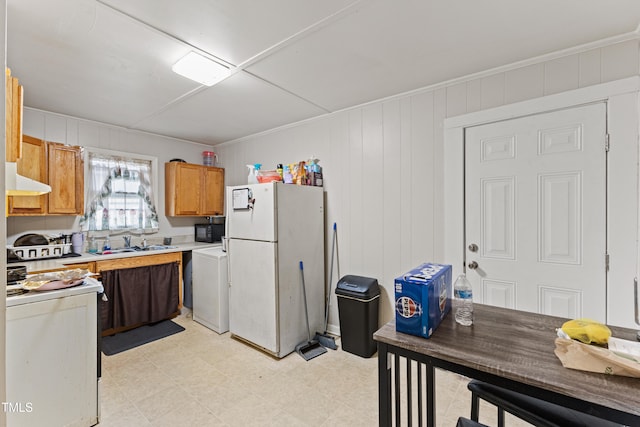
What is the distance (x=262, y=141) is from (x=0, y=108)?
134 inches

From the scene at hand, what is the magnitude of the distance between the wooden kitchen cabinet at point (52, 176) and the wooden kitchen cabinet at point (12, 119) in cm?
153

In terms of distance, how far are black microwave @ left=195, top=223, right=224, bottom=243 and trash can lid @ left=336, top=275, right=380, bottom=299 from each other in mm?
2303

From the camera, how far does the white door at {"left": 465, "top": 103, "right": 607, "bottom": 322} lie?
6.31ft

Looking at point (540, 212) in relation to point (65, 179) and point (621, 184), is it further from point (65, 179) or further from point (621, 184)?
point (65, 179)

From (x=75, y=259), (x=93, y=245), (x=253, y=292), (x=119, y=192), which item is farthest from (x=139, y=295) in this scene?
(x=253, y=292)

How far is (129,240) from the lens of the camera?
3713 mm

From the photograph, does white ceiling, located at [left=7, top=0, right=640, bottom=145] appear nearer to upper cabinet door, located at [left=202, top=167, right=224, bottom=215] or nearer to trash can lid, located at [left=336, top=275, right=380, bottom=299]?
upper cabinet door, located at [left=202, top=167, right=224, bottom=215]

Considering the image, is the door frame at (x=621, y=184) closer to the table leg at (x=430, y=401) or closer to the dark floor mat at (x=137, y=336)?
the table leg at (x=430, y=401)

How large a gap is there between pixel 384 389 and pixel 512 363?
19.1 inches

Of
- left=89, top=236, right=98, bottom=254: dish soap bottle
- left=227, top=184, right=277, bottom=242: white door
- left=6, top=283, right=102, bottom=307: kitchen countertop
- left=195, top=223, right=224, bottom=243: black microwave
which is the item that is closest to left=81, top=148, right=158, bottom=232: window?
→ left=89, top=236, right=98, bottom=254: dish soap bottle

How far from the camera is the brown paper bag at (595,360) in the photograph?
0.90 metres

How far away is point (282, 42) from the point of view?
6.10 ft

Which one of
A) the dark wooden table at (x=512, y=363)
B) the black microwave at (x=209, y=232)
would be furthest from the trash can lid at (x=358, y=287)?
the black microwave at (x=209, y=232)

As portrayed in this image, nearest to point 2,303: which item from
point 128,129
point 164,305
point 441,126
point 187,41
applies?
point 187,41
